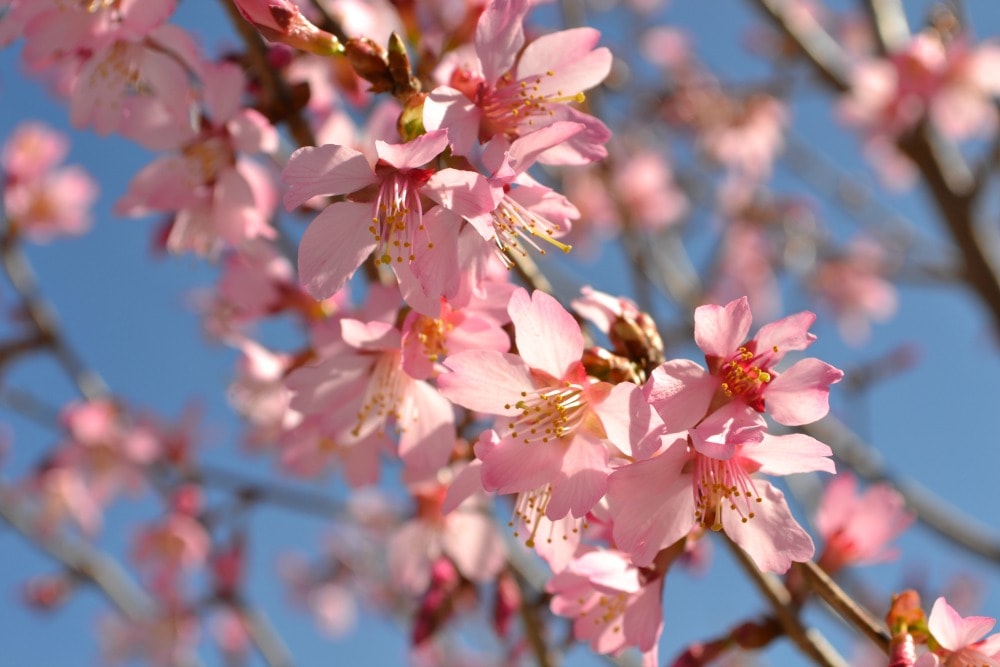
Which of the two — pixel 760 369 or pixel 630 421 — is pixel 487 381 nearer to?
pixel 630 421

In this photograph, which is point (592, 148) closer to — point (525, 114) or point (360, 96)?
point (525, 114)

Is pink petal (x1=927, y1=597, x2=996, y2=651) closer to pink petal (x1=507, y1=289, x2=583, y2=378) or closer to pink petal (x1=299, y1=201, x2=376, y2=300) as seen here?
pink petal (x1=507, y1=289, x2=583, y2=378)

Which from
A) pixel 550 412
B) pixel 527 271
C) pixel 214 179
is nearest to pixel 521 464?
pixel 550 412

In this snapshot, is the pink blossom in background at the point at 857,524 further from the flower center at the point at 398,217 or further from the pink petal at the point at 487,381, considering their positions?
the flower center at the point at 398,217

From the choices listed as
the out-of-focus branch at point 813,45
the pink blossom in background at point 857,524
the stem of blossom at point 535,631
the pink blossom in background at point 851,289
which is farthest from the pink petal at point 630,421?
the pink blossom in background at point 851,289

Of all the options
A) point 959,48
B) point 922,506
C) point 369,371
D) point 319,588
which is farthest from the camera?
point 319,588

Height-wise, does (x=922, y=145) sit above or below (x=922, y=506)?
above

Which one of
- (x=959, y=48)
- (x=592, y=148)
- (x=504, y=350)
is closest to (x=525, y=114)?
(x=592, y=148)
